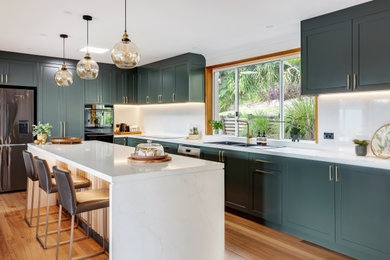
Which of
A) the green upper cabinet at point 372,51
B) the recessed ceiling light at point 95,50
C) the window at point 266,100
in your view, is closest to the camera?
the green upper cabinet at point 372,51

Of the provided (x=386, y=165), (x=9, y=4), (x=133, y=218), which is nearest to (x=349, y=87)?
(x=386, y=165)

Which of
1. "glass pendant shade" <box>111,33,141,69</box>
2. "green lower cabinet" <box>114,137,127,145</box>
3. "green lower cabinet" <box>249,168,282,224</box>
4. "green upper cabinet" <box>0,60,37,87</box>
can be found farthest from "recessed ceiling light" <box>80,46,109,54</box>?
"green lower cabinet" <box>249,168,282,224</box>

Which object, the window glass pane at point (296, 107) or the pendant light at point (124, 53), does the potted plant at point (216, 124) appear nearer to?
the window glass pane at point (296, 107)

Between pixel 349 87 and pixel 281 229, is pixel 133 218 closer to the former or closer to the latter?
pixel 281 229

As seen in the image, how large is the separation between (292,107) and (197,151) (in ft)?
5.36

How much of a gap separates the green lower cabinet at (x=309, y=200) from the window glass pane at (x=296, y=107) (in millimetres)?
852

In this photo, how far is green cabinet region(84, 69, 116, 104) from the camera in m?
6.10

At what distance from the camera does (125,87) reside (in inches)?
259

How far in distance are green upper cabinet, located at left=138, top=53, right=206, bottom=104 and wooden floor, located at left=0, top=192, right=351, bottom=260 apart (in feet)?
7.92

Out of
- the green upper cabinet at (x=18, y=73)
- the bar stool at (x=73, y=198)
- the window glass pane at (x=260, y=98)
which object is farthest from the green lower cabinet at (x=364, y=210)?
the green upper cabinet at (x=18, y=73)

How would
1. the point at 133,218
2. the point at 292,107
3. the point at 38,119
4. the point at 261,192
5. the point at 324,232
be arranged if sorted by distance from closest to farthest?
1. the point at 133,218
2. the point at 324,232
3. the point at 261,192
4. the point at 292,107
5. the point at 38,119

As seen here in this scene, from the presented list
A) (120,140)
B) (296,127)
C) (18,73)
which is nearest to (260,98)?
(296,127)

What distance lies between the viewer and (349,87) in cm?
306

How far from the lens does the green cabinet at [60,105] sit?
18.3ft
